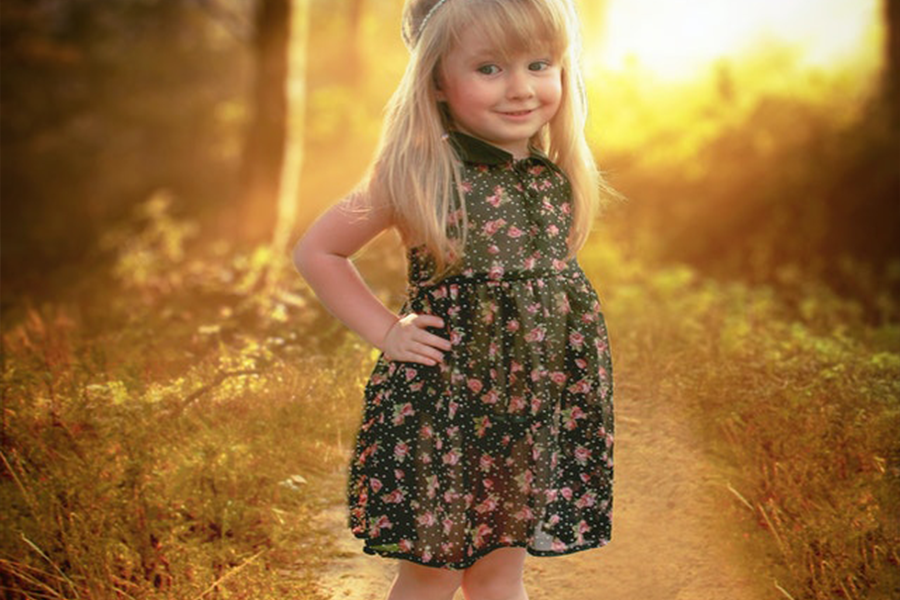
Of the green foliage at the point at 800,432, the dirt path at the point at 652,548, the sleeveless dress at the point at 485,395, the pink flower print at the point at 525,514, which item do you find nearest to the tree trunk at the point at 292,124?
the green foliage at the point at 800,432

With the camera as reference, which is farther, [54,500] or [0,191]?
[0,191]

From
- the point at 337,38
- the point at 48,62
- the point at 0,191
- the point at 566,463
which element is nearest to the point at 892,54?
the point at 566,463

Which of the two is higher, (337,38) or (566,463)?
(337,38)

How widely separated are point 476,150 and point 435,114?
141 millimetres

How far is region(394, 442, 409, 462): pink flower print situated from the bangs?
39.9 inches

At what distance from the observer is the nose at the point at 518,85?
8.81ft

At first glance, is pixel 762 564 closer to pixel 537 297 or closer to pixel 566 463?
pixel 566 463

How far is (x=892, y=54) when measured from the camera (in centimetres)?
1012

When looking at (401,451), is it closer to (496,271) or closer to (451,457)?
(451,457)

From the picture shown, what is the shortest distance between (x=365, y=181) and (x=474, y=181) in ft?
0.92

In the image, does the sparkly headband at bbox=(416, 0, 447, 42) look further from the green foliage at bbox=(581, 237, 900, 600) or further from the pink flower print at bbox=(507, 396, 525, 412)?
the green foliage at bbox=(581, 237, 900, 600)

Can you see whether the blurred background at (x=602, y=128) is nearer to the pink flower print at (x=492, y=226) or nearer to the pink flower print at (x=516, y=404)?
the pink flower print at (x=492, y=226)

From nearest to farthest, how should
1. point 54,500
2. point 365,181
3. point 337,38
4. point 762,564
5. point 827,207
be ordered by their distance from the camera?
point 365,181 → point 54,500 → point 762,564 → point 827,207 → point 337,38

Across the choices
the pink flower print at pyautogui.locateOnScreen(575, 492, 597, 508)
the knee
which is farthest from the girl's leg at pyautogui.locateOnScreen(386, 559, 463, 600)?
the pink flower print at pyautogui.locateOnScreen(575, 492, 597, 508)
